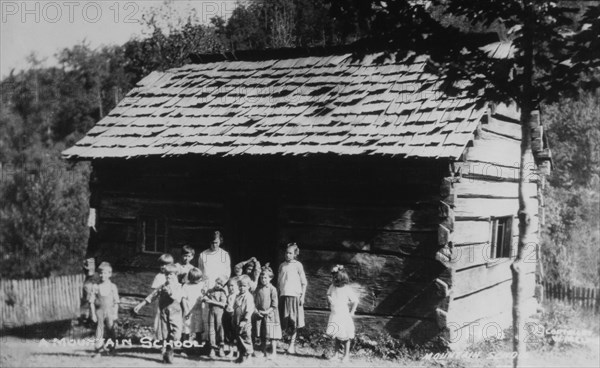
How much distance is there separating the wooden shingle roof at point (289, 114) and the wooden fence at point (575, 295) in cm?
740

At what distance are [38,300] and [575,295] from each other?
1295 centimetres

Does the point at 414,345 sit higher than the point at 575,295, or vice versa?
the point at 414,345

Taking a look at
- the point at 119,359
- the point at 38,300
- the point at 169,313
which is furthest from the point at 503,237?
the point at 38,300

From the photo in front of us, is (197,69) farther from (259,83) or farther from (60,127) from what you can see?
(60,127)

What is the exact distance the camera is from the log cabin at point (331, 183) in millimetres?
7645

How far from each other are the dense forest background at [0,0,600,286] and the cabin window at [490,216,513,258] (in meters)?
3.00

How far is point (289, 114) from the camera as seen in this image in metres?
8.79

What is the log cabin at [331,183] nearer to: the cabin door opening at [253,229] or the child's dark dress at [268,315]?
the cabin door opening at [253,229]

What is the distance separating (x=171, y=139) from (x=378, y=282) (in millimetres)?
4055

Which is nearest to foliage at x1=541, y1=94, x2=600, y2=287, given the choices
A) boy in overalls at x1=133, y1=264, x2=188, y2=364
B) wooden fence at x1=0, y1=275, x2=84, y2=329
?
boy in overalls at x1=133, y1=264, x2=188, y2=364

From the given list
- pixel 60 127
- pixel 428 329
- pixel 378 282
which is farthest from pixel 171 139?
pixel 60 127

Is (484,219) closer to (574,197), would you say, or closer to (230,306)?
(230,306)

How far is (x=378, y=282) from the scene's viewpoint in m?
7.91

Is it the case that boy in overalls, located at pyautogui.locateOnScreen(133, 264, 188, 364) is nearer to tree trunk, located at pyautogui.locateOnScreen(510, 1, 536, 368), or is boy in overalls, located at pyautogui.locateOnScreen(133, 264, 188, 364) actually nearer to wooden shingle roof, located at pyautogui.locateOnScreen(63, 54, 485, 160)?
wooden shingle roof, located at pyautogui.locateOnScreen(63, 54, 485, 160)
